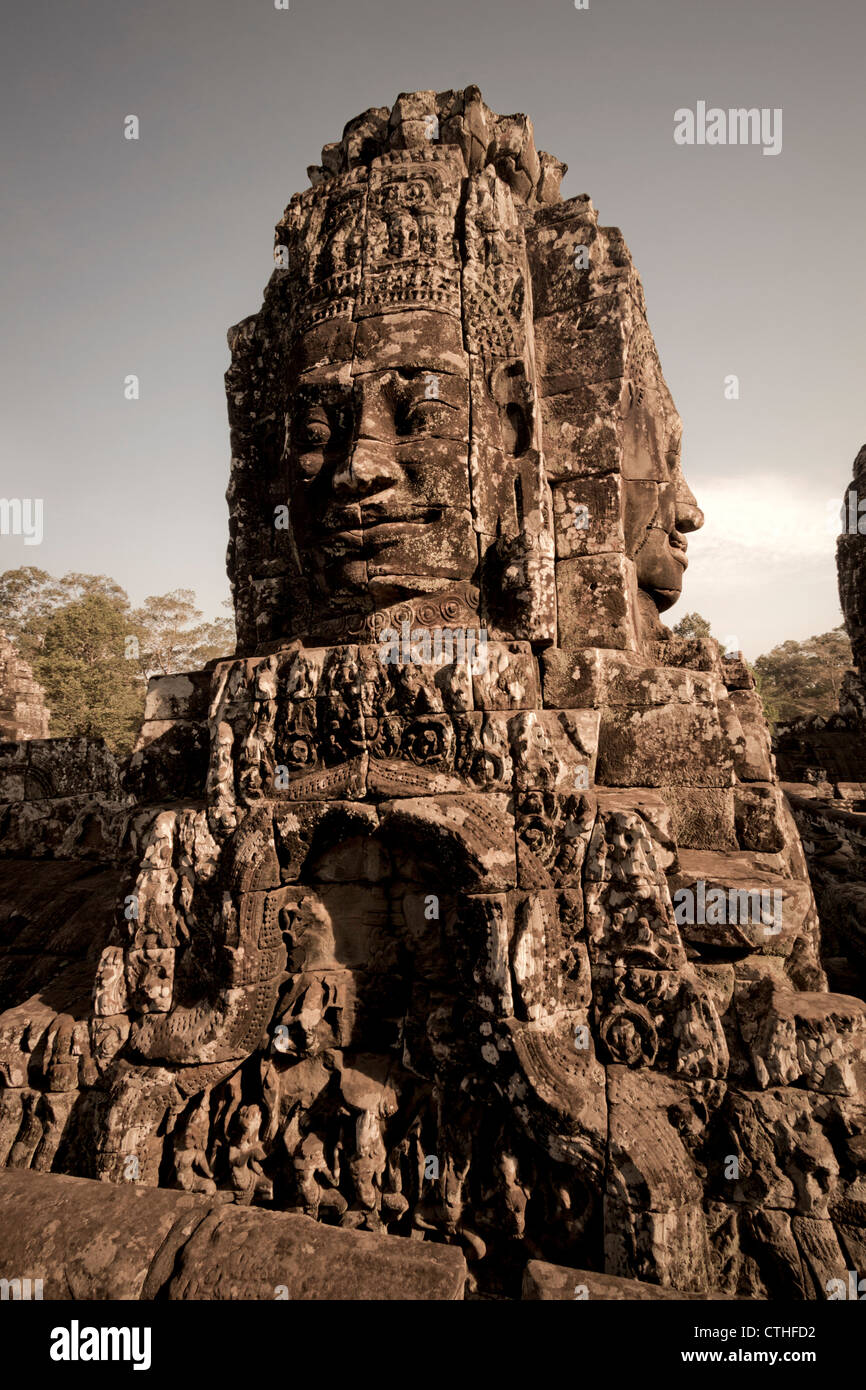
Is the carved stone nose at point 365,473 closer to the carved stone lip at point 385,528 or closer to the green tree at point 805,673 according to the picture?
the carved stone lip at point 385,528

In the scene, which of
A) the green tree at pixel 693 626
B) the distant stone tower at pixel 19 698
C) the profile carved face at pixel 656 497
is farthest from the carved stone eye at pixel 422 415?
the green tree at pixel 693 626

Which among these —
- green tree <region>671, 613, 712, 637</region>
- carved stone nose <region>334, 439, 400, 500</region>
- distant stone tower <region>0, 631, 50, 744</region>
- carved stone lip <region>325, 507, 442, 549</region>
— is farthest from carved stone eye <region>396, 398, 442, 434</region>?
green tree <region>671, 613, 712, 637</region>

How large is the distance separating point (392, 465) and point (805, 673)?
40.5 m

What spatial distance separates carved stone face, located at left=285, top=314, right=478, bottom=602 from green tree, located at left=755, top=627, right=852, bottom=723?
31.2 m

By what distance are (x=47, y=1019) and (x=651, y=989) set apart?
283 cm

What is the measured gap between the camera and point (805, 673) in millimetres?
39312

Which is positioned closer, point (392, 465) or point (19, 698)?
point (392, 465)

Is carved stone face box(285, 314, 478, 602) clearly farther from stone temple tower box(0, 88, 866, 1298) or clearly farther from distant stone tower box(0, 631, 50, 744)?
distant stone tower box(0, 631, 50, 744)

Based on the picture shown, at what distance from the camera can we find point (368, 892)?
3637mm

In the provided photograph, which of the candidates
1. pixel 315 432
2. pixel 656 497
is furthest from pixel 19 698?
pixel 656 497

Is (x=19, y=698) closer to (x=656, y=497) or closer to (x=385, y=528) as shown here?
(x=385, y=528)

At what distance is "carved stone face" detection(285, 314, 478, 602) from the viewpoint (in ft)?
12.6
